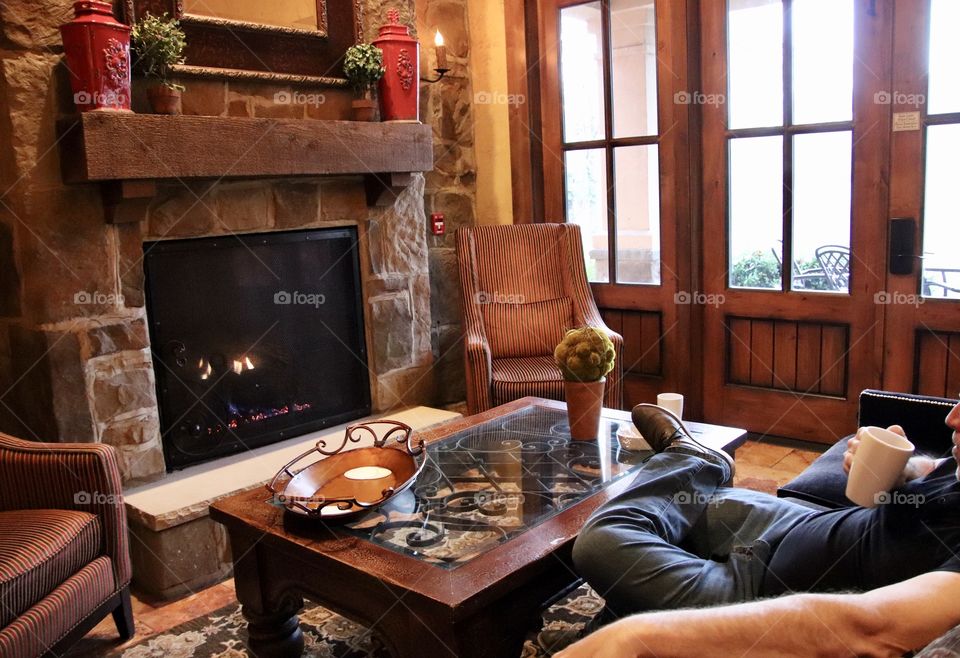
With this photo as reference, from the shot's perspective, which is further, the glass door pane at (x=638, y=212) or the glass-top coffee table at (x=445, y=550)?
the glass door pane at (x=638, y=212)

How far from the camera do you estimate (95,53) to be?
2414 millimetres

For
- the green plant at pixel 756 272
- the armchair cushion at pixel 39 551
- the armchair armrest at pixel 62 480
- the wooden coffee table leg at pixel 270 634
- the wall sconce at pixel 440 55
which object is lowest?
the wooden coffee table leg at pixel 270 634

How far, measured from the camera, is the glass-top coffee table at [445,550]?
1538mm

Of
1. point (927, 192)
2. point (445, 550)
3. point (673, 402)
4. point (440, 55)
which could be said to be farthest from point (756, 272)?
point (445, 550)

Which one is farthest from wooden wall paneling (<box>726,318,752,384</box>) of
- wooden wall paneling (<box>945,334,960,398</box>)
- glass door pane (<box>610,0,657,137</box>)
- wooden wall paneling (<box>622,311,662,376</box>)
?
glass door pane (<box>610,0,657,137</box>)

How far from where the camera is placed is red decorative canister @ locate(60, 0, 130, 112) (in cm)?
240

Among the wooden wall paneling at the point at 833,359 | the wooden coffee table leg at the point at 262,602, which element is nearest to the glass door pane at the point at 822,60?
the wooden wall paneling at the point at 833,359

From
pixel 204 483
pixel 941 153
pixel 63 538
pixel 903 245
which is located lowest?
pixel 204 483

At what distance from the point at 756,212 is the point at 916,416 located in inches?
63.9

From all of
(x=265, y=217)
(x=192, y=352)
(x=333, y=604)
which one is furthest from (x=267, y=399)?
(x=333, y=604)

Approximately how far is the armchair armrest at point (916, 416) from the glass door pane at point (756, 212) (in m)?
1.43

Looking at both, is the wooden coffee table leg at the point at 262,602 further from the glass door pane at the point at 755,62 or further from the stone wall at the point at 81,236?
the glass door pane at the point at 755,62

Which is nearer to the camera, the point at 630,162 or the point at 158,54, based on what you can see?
the point at 158,54

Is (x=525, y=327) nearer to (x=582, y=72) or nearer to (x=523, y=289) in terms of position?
(x=523, y=289)
